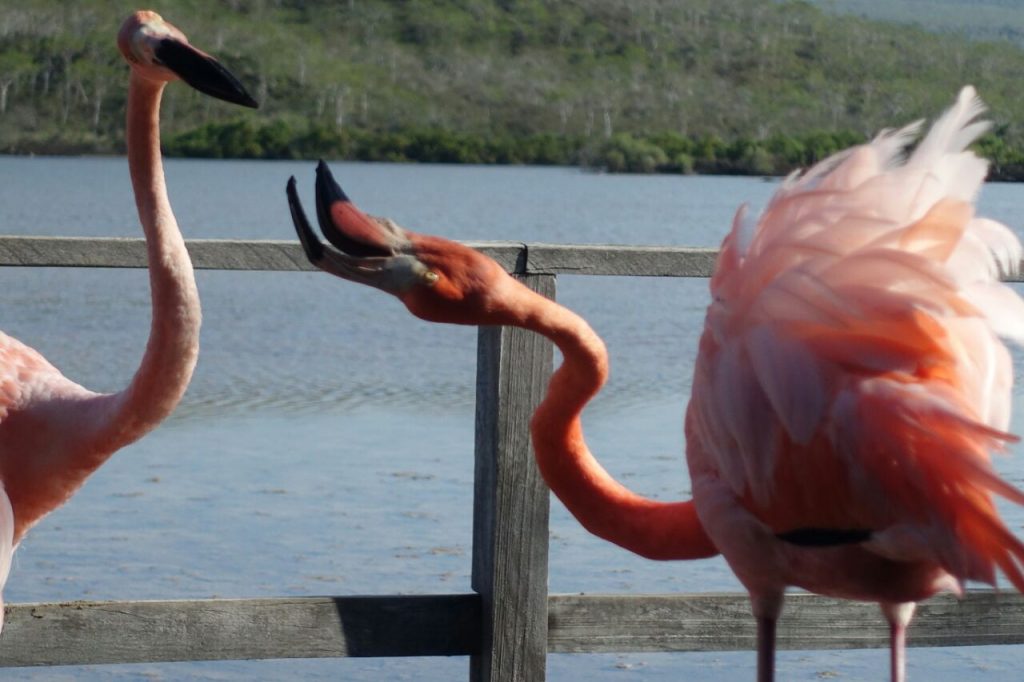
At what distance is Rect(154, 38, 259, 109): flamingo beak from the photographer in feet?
10.6

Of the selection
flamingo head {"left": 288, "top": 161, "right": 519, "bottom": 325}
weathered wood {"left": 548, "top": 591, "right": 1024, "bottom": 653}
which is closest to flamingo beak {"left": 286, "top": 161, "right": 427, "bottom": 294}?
flamingo head {"left": 288, "top": 161, "right": 519, "bottom": 325}

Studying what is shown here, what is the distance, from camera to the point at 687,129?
46781 millimetres

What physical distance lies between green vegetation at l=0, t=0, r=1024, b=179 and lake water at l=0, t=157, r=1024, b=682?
27.7m

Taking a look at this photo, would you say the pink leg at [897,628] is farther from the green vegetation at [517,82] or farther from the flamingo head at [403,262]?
the green vegetation at [517,82]

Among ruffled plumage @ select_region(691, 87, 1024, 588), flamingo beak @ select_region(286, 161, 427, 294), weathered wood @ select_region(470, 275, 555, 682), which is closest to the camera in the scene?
ruffled plumage @ select_region(691, 87, 1024, 588)

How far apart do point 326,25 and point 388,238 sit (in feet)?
183

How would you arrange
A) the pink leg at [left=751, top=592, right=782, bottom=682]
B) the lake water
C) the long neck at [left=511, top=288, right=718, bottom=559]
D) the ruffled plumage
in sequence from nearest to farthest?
the ruffled plumage, the pink leg at [left=751, top=592, right=782, bottom=682], the long neck at [left=511, top=288, right=718, bottom=559], the lake water

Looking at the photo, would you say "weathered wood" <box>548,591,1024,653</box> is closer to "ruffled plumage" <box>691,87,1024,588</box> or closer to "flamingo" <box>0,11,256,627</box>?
"ruffled plumage" <box>691,87,1024,588</box>

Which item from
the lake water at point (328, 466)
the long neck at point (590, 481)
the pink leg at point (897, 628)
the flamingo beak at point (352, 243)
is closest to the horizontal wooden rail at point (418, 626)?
the long neck at point (590, 481)

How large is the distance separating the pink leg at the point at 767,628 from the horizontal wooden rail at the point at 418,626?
80cm

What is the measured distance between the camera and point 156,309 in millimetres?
3609

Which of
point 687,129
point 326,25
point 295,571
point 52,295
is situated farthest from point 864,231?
point 326,25

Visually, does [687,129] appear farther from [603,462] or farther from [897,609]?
[897,609]

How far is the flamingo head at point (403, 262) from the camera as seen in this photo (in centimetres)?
275
